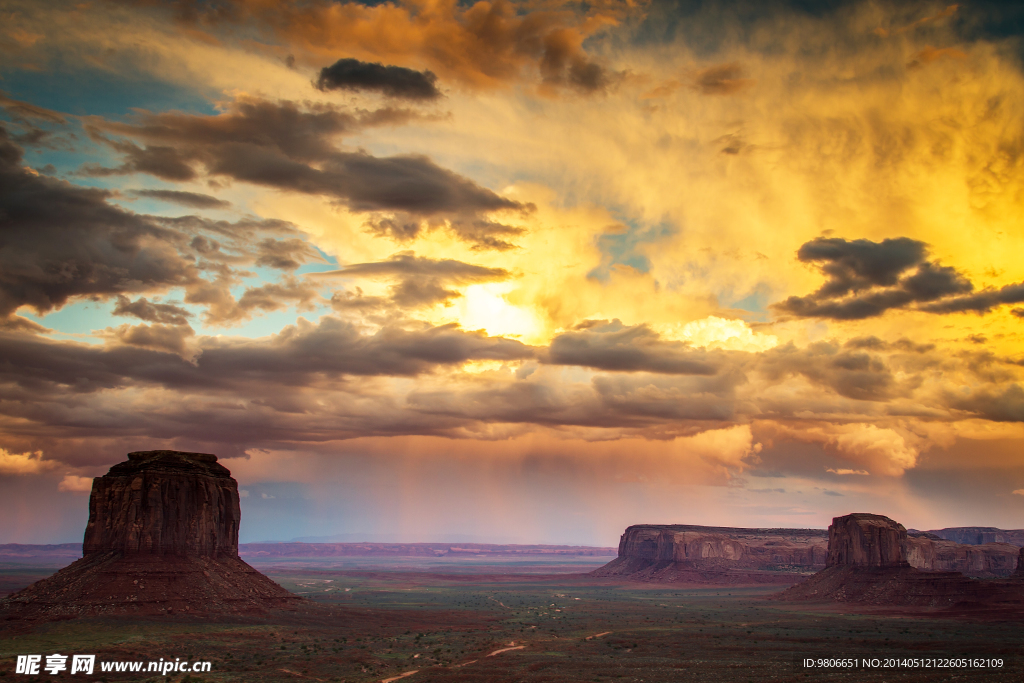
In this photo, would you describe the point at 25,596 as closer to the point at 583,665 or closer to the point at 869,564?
the point at 583,665

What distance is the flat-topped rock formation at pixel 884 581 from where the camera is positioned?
126250 millimetres

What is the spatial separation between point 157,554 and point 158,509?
5935 millimetres

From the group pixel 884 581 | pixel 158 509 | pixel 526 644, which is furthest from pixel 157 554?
pixel 884 581

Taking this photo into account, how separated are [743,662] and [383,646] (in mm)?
38872

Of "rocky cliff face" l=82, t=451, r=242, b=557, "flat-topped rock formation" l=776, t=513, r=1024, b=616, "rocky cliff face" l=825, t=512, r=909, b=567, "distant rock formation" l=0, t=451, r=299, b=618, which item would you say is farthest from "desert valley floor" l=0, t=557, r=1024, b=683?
"rocky cliff face" l=825, t=512, r=909, b=567

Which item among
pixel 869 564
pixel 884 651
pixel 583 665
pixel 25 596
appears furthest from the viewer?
pixel 869 564

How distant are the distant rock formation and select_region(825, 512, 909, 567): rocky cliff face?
103188mm

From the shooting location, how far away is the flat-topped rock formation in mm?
126250

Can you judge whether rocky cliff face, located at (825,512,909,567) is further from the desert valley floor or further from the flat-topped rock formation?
the desert valley floor

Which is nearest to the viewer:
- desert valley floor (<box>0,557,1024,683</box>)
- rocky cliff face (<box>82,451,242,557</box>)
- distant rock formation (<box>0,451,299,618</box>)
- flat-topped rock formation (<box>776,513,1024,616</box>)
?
desert valley floor (<box>0,557,1024,683</box>)

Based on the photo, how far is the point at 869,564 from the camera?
5768 inches

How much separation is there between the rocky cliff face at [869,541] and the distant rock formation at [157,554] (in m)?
103

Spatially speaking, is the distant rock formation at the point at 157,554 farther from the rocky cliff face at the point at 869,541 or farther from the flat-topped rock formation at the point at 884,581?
the rocky cliff face at the point at 869,541

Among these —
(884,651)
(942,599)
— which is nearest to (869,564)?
(942,599)
